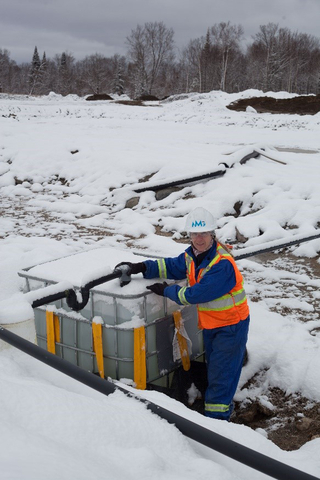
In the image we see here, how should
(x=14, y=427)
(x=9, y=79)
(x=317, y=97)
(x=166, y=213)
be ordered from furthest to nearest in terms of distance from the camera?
(x=9, y=79), (x=317, y=97), (x=166, y=213), (x=14, y=427)

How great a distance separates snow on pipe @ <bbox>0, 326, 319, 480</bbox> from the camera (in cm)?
157

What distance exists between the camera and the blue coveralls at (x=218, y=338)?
3.24 m

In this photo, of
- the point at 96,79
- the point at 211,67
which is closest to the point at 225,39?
the point at 211,67

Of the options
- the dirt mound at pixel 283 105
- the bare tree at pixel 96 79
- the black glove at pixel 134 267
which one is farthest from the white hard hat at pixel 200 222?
the bare tree at pixel 96 79

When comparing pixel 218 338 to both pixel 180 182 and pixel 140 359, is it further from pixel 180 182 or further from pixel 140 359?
pixel 180 182

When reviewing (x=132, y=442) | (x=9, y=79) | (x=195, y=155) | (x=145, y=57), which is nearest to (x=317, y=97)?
(x=195, y=155)

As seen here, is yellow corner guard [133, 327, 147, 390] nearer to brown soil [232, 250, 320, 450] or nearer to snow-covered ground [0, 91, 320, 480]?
snow-covered ground [0, 91, 320, 480]

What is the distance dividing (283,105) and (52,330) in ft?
84.5

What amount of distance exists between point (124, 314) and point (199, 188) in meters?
5.96

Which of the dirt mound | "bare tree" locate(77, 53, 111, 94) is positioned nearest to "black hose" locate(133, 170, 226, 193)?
the dirt mound

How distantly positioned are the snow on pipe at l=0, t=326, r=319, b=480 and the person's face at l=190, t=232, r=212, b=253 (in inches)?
59.9

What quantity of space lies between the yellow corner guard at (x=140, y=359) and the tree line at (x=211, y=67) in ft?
151

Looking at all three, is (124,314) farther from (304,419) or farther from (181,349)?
(304,419)

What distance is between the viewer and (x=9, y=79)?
77.2 metres
